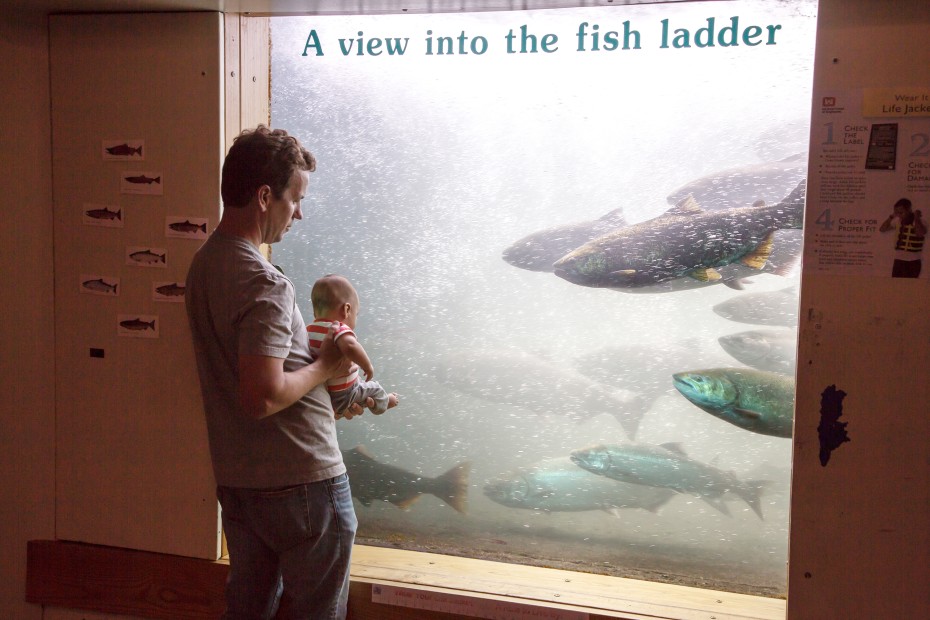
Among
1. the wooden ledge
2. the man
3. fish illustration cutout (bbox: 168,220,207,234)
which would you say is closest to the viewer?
the man

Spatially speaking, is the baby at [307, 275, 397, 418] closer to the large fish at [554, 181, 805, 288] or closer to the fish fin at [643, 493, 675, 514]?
the large fish at [554, 181, 805, 288]

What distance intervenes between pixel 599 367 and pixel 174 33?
68.4 inches

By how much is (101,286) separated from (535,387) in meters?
1.48

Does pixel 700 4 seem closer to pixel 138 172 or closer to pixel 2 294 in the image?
pixel 138 172

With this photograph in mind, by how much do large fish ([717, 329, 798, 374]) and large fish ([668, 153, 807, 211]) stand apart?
0.42 meters

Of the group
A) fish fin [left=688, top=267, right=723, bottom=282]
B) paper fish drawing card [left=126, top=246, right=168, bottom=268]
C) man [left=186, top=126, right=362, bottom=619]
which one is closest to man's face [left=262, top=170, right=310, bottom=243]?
man [left=186, top=126, right=362, bottom=619]

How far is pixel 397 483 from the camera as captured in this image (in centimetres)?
275

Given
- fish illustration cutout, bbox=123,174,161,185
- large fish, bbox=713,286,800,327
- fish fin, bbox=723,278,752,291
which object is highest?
fish illustration cutout, bbox=123,174,161,185

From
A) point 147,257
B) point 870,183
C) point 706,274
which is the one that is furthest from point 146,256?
point 870,183

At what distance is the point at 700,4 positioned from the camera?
2.34m

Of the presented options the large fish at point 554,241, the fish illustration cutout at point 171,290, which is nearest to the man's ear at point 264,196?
the fish illustration cutout at point 171,290

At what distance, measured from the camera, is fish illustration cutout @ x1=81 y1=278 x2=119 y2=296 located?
8.18 ft

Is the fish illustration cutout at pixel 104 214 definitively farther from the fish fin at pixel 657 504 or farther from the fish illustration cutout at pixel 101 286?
the fish fin at pixel 657 504

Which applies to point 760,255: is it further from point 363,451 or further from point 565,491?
point 363,451
